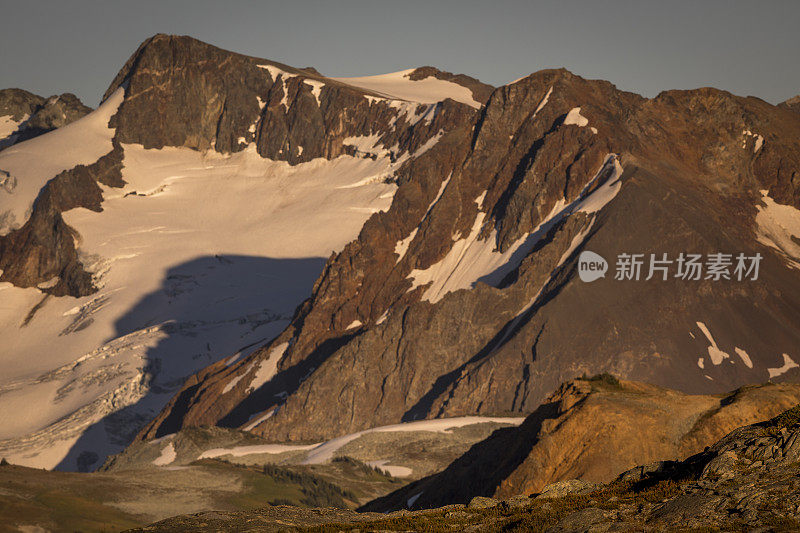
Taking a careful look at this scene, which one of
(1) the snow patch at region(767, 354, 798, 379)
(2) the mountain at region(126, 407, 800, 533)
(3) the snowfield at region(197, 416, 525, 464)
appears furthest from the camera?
(1) the snow patch at region(767, 354, 798, 379)

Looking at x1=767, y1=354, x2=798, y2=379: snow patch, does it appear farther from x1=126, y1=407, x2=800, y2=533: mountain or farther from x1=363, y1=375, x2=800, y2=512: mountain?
x1=126, y1=407, x2=800, y2=533: mountain

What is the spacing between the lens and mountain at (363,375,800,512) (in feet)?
249

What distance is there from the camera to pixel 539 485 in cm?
7956

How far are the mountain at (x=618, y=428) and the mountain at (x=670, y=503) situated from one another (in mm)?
17357

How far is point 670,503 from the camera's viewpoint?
4816 cm

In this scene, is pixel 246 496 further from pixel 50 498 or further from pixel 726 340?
pixel 726 340

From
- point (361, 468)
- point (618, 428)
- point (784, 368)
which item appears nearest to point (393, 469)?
point (361, 468)

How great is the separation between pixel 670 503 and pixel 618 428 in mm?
30660

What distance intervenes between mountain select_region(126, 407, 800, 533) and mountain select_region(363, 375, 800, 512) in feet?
56.9

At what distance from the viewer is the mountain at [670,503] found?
45656mm

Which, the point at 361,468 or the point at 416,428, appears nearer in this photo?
the point at 361,468

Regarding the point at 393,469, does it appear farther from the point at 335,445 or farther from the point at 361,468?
the point at 335,445

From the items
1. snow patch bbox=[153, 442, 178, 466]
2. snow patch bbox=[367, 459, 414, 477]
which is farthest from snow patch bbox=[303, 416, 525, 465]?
snow patch bbox=[153, 442, 178, 466]

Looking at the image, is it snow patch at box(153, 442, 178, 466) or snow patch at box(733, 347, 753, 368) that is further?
snow patch at box(733, 347, 753, 368)
